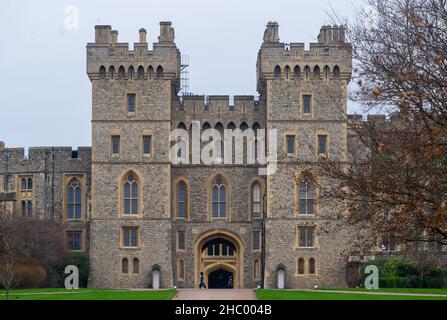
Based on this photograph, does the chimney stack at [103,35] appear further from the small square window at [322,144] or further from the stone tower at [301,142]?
the small square window at [322,144]

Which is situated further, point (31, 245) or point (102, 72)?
point (102, 72)

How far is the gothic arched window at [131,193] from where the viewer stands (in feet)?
186

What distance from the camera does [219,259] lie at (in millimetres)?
59375

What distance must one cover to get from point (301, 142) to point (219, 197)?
5.52 meters

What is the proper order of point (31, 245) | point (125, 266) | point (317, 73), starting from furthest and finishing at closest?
point (317, 73) < point (125, 266) < point (31, 245)

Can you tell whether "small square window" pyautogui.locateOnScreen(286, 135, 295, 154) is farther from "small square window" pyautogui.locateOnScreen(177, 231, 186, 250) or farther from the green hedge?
the green hedge

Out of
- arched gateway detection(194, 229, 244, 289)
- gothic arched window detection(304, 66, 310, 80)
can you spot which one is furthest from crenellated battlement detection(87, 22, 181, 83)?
arched gateway detection(194, 229, 244, 289)

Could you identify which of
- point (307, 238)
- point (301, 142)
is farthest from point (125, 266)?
point (301, 142)

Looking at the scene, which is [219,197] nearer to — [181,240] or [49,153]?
[181,240]

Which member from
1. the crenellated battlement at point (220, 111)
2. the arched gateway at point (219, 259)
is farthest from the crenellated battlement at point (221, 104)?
the arched gateway at point (219, 259)

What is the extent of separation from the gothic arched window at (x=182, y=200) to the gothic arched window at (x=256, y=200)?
11.5 feet

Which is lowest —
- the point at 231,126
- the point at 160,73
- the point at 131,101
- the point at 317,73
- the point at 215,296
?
the point at 215,296

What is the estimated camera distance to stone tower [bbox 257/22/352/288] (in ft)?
183

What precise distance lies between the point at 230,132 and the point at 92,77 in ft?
25.7
